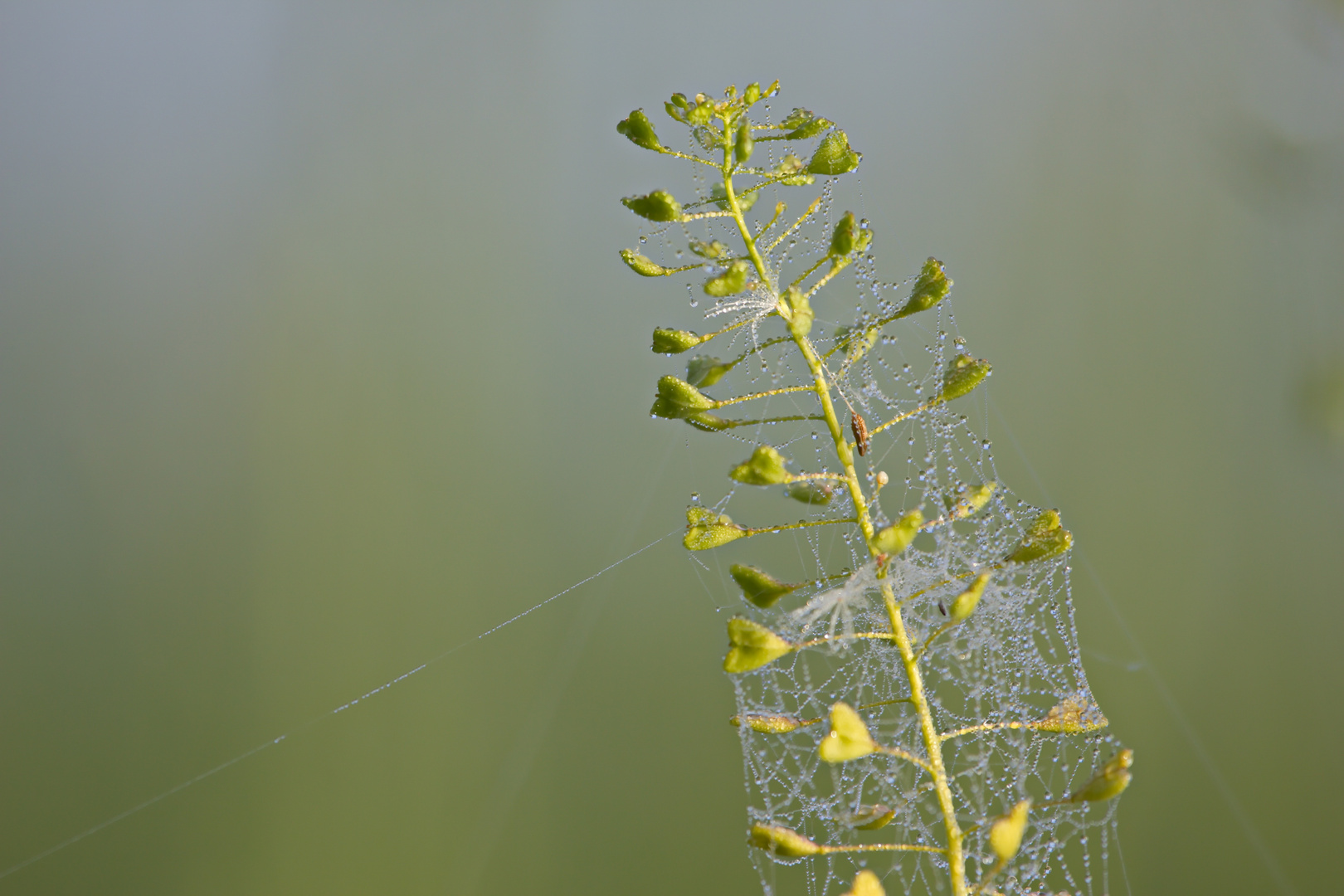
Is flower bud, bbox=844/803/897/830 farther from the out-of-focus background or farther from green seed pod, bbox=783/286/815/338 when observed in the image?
the out-of-focus background

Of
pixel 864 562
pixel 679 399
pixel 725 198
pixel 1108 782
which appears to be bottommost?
pixel 1108 782

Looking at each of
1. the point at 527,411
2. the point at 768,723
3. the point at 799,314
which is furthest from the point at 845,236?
the point at 527,411

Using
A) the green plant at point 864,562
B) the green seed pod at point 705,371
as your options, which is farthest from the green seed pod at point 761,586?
the green seed pod at point 705,371

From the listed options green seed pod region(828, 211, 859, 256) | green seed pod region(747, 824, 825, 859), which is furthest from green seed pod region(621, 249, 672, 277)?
green seed pod region(747, 824, 825, 859)

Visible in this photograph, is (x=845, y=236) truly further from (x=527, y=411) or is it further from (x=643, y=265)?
(x=527, y=411)

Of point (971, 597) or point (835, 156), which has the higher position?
point (835, 156)

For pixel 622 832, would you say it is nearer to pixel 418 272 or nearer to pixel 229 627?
pixel 229 627

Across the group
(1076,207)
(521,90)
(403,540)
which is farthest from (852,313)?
(403,540)
